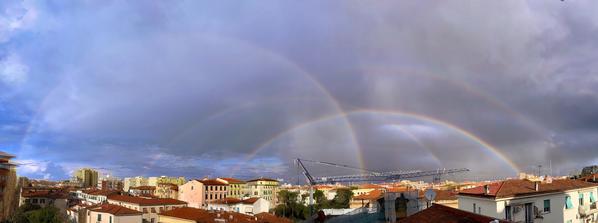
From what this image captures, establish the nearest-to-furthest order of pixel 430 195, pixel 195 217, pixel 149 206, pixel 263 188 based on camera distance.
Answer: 1. pixel 430 195
2. pixel 195 217
3. pixel 149 206
4. pixel 263 188

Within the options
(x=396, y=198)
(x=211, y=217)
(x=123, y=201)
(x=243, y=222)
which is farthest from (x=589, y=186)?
(x=123, y=201)

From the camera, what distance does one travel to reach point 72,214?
87.4 metres

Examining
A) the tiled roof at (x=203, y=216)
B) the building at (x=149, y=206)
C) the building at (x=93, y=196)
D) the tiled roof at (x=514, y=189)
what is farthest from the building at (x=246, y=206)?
the tiled roof at (x=514, y=189)

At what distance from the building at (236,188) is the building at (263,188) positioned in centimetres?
358

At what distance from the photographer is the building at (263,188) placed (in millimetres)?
159262

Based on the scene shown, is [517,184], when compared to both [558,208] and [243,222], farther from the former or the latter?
[243,222]

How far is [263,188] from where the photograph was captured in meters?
164

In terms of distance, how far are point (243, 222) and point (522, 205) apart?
3568cm

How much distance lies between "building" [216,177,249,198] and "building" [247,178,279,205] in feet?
11.8

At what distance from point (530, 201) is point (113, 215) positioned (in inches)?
2175

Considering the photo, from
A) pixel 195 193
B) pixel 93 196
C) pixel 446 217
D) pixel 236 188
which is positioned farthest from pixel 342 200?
pixel 446 217

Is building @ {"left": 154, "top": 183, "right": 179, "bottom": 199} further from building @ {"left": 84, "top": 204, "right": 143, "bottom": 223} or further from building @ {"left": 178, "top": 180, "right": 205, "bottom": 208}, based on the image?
building @ {"left": 84, "top": 204, "right": 143, "bottom": 223}

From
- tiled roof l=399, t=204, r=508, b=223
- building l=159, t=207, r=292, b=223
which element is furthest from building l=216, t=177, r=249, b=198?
tiled roof l=399, t=204, r=508, b=223

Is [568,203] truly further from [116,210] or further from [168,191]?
[168,191]
